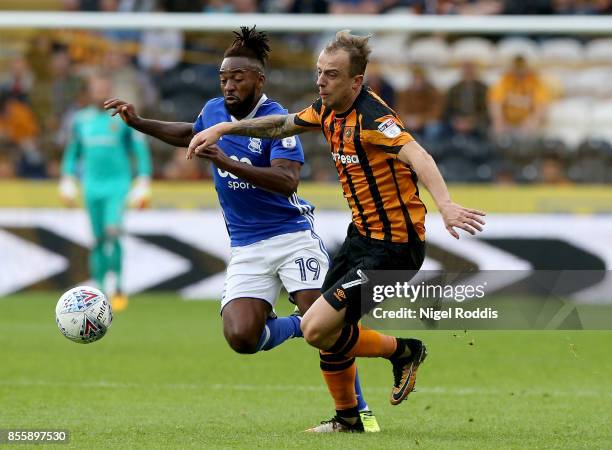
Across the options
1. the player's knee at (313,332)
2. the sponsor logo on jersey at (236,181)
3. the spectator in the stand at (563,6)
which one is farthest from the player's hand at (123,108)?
the spectator in the stand at (563,6)

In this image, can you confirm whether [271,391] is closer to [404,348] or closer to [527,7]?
[404,348]

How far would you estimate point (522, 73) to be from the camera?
1585 cm

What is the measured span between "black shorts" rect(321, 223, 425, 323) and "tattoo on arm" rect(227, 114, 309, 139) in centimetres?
74

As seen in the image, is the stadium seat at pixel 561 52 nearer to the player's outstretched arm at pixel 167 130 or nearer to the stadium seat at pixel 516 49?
the stadium seat at pixel 516 49

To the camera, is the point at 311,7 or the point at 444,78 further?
the point at 311,7

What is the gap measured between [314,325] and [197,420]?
3.90 ft

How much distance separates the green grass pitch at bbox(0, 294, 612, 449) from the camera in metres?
6.72

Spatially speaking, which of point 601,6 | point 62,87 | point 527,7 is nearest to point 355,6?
point 527,7

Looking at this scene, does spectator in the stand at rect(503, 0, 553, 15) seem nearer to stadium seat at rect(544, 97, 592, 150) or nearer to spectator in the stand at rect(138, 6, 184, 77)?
stadium seat at rect(544, 97, 592, 150)

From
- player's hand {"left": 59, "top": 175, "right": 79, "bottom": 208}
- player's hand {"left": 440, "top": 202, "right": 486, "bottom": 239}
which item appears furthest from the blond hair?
player's hand {"left": 59, "top": 175, "right": 79, "bottom": 208}

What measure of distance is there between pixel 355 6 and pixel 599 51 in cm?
368

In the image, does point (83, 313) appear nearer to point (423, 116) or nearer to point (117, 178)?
point (117, 178)

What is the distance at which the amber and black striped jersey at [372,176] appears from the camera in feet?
21.4

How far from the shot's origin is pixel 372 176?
657 centimetres
